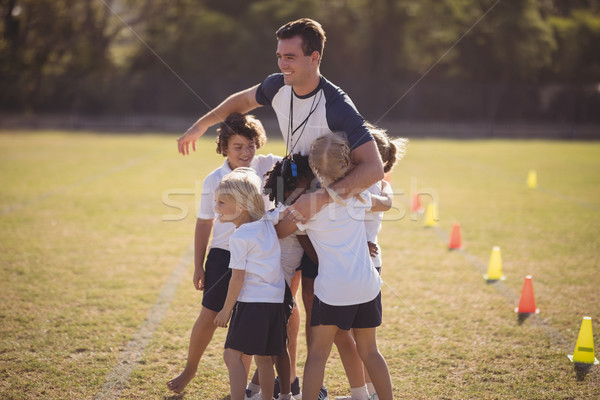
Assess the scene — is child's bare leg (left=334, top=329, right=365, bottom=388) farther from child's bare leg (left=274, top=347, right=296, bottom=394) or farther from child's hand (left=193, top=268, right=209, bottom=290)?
child's hand (left=193, top=268, right=209, bottom=290)

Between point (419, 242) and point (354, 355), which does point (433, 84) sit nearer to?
point (419, 242)

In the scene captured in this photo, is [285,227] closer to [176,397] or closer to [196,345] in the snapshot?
[196,345]

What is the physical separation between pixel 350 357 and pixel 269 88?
1857 millimetres

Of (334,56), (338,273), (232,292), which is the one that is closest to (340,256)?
(338,273)

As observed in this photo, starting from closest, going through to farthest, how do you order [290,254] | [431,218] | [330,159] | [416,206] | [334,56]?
[330,159] < [290,254] < [431,218] < [416,206] < [334,56]

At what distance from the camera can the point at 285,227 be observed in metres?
3.20

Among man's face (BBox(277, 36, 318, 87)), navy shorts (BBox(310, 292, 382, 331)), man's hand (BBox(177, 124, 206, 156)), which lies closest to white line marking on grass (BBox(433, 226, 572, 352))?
navy shorts (BBox(310, 292, 382, 331))

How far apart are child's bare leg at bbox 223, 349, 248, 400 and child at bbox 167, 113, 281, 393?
437mm

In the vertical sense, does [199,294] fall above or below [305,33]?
→ below

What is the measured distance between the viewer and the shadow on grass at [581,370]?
3797 millimetres

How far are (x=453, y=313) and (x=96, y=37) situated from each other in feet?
107

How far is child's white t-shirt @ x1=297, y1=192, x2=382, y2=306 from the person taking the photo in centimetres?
311

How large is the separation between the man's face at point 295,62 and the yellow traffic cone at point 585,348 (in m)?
2.80

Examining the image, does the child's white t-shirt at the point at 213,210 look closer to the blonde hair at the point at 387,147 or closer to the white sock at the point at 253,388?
the blonde hair at the point at 387,147
